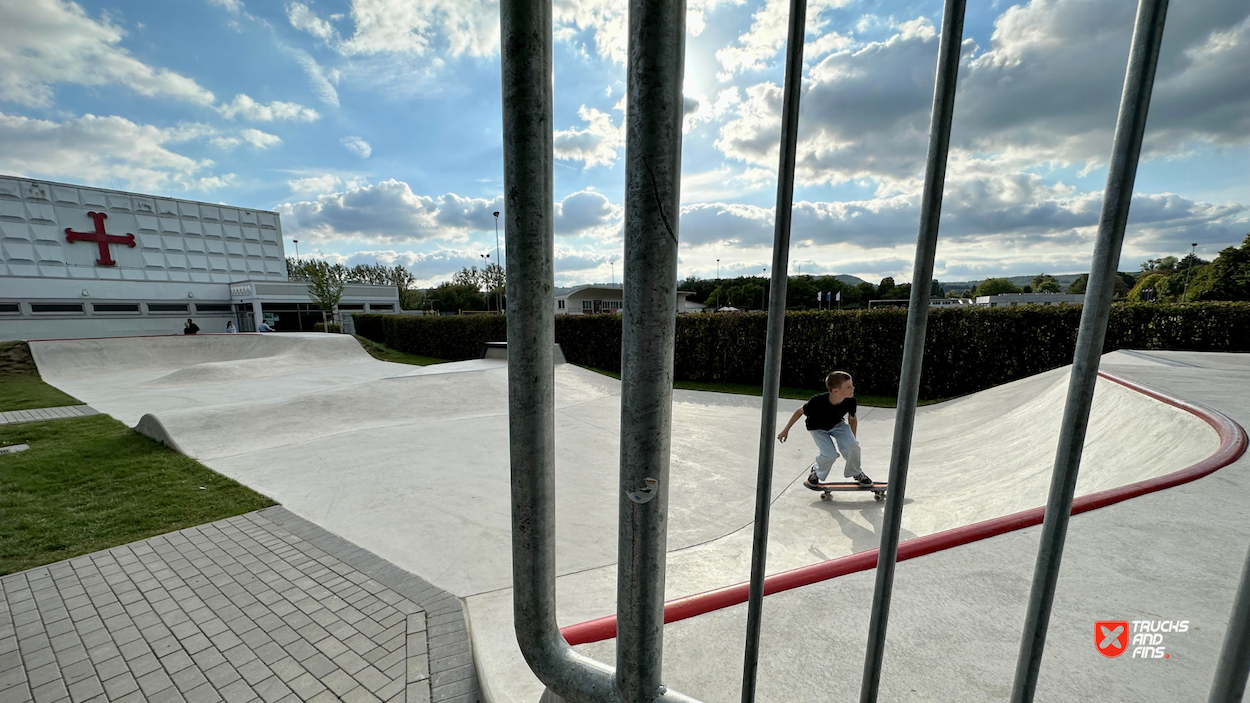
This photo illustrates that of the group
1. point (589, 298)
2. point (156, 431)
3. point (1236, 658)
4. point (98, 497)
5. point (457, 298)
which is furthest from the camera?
point (457, 298)

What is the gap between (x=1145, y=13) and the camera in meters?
0.64

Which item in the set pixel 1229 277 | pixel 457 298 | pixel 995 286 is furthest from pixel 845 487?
pixel 995 286

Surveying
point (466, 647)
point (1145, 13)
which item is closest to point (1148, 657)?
point (1145, 13)

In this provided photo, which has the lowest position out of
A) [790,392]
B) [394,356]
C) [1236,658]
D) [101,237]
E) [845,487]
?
[394,356]

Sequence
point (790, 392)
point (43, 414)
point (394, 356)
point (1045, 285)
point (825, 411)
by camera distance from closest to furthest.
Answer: point (825, 411), point (43, 414), point (790, 392), point (394, 356), point (1045, 285)

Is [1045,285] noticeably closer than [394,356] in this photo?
No

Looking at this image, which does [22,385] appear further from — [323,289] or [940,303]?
[940,303]

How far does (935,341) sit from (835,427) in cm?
751

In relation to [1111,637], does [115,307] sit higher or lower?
higher

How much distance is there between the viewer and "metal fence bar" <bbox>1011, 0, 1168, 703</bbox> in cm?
65

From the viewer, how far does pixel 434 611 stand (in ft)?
10.5

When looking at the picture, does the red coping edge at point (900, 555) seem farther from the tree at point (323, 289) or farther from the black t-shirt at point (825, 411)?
the tree at point (323, 289)

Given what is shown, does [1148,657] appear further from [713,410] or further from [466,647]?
[713,410]

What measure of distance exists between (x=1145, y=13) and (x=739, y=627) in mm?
2318
